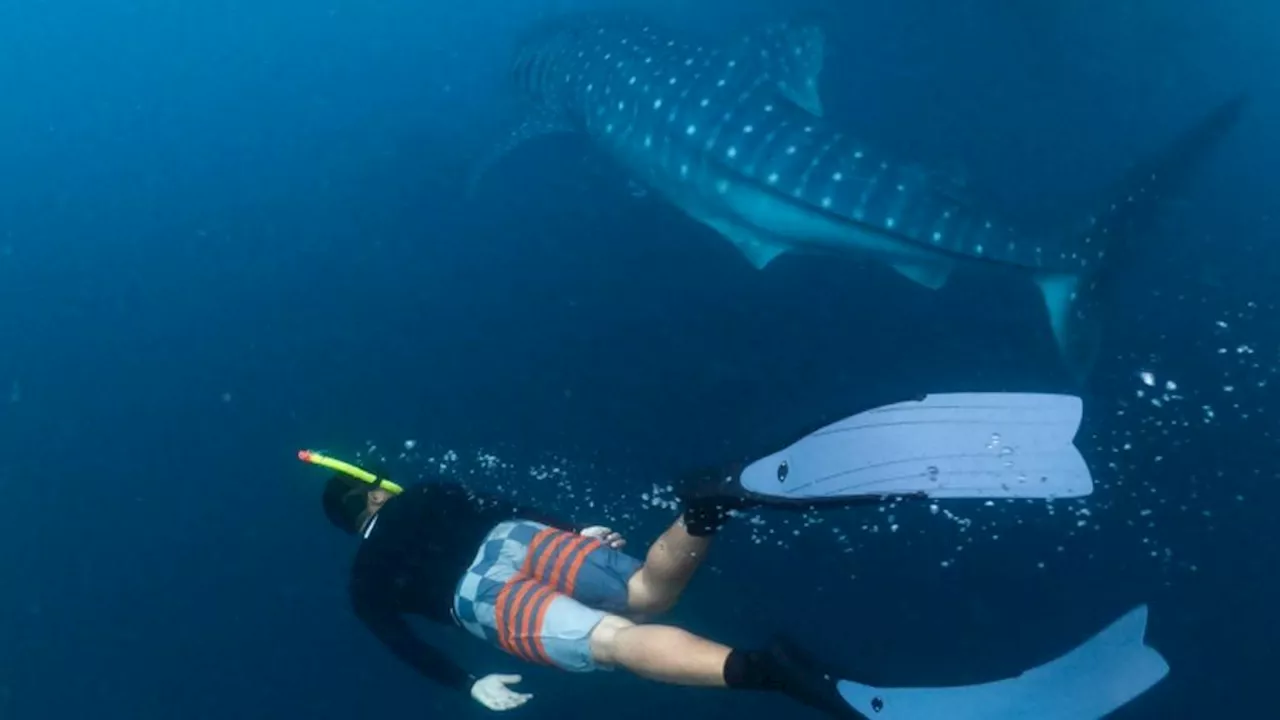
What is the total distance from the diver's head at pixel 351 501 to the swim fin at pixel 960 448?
1.97 m

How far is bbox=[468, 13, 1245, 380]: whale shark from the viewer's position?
15.0 ft

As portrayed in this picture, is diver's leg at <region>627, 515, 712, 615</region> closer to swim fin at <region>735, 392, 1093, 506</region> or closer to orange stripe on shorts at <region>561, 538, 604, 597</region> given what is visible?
orange stripe on shorts at <region>561, 538, 604, 597</region>

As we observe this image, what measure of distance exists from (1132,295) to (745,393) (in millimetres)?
2458

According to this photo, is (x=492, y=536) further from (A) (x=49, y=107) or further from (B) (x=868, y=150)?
(A) (x=49, y=107)

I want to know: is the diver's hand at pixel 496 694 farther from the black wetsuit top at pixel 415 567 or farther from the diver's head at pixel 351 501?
the diver's head at pixel 351 501

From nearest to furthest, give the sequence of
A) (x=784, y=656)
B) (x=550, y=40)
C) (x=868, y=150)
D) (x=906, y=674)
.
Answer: (x=784, y=656) → (x=906, y=674) → (x=868, y=150) → (x=550, y=40)

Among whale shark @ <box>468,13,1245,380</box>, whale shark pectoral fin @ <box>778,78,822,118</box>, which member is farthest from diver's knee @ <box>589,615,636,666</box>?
whale shark pectoral fin @ <box>778,78,822,118</box>

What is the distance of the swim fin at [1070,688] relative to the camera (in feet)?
9.45

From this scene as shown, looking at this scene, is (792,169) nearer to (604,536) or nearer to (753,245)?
(753,245)

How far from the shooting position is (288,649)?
552cm

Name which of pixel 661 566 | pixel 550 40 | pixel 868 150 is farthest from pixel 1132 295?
pixel 550 40

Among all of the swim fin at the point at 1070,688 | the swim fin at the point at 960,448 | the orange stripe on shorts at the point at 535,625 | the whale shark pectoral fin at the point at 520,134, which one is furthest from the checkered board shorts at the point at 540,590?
the whale shark pectoral fin at the point at 520,134

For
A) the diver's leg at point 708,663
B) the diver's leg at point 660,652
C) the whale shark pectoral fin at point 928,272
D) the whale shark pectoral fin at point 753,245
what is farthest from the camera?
the whale shark pectoral fin at point 753,245

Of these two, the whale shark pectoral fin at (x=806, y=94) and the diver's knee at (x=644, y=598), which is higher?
the whale shark pectoral fin at (x=806, y=94)
